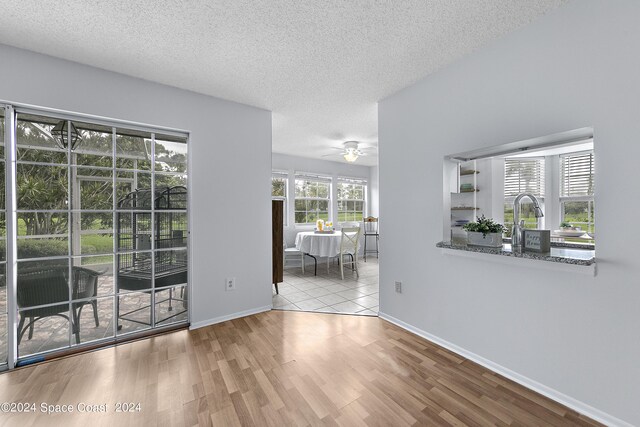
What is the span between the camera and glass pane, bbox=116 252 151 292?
248 cm

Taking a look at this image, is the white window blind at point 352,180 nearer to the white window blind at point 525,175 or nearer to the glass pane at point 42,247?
the white window blind at point 525,175

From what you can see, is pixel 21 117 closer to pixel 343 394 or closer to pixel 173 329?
pixel 173 329

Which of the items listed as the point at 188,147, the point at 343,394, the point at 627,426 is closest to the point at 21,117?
the point at 188,147

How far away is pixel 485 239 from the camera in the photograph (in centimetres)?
205

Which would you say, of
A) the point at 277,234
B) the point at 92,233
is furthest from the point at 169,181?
the point at 277,234

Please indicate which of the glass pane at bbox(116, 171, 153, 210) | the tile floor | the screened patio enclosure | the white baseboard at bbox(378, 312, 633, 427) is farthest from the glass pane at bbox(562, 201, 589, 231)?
the glass pane at bbox(116, 171, 153, 210)

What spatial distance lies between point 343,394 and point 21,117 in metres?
3.23

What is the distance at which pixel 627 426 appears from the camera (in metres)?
1.40

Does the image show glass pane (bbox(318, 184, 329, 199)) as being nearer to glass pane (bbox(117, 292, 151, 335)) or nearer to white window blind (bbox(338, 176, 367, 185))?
white window blind (bbox(338, 176, 367, 185))

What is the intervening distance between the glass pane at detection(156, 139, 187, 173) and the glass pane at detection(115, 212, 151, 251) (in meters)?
0.51

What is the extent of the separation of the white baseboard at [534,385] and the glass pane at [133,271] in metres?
2.72

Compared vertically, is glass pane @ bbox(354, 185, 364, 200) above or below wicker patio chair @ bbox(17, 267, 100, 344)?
above

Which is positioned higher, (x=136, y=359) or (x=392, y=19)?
(x=392, y=19)

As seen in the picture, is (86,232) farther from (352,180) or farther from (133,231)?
(352,180)
